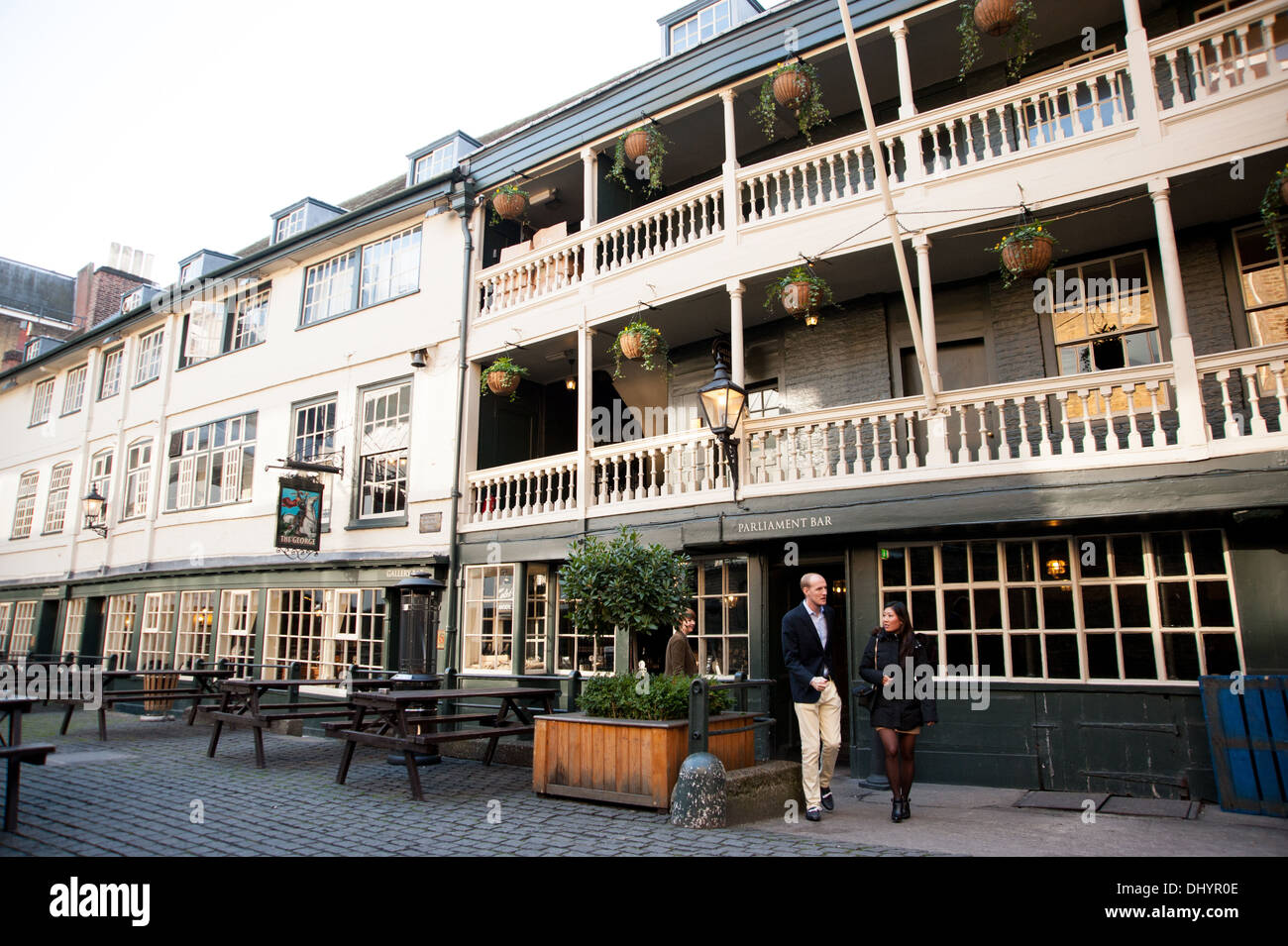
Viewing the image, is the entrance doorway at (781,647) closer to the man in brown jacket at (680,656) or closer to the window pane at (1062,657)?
the man in brown jacket at (680,656)

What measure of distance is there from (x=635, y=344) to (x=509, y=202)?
4051 mm

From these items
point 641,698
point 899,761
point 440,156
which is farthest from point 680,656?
point 440,156

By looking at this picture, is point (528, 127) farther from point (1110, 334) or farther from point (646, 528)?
point (1110, 334)

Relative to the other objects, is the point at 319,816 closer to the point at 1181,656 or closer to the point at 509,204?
the point at 1181,656

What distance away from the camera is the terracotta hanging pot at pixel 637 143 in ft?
A: 39.3

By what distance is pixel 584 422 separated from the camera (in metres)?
12.1

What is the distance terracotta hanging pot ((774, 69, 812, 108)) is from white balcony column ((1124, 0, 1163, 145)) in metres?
3.54

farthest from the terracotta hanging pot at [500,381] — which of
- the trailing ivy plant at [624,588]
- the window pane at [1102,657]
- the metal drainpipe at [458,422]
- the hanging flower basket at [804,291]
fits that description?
the window pane at [1102,657]

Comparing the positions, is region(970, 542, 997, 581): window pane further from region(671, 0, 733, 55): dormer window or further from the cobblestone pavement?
region(671, 0, 733, 55): dormer window

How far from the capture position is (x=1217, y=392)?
832cm

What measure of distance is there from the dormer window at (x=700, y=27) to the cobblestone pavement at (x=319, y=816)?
35.8 feet

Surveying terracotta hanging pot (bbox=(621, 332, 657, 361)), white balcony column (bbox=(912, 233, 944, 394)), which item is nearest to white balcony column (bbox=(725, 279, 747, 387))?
terracotta hanging pot (bbox=(621, 332, 657, 361))

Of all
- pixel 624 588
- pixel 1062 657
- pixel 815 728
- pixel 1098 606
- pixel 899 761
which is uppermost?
pixel 624 588

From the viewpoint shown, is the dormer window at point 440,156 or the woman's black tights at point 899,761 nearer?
the woman's black tights at point 899,761
